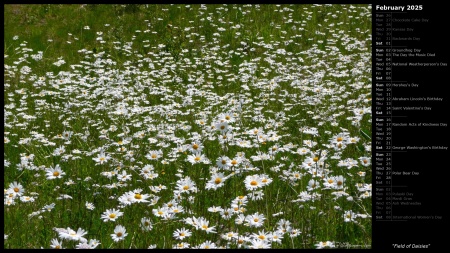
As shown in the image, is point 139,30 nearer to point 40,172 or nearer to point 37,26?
point 37,26

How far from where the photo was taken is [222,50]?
13.3 meters

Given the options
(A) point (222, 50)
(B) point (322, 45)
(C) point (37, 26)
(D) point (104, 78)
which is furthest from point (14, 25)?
(B) point (322, 45)

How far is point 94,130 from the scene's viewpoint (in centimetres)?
800

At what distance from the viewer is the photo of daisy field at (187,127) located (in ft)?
13.6

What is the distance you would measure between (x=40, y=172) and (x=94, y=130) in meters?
2.02

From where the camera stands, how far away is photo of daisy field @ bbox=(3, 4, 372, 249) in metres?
4.16

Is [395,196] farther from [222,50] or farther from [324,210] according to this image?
[222,50]

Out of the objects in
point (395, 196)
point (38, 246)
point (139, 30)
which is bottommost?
point (38, 246)

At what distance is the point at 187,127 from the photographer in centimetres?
709

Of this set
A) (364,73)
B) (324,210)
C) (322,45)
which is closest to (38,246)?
(324,210)
